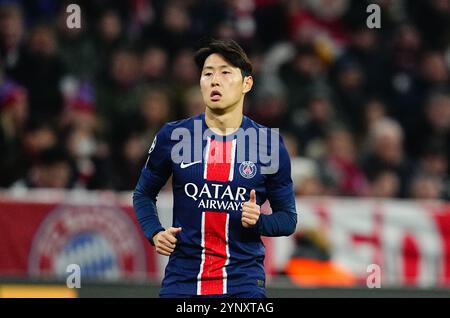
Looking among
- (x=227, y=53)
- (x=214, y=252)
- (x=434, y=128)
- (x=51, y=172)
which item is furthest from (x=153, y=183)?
(x=434, y=128)

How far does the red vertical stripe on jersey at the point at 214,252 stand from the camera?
520 centimetres

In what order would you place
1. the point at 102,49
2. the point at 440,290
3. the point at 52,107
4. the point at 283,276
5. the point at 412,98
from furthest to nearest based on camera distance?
the point at 412,98, the point at 102,49, the point at 52,107, the point at 283,276, the point at 440,290

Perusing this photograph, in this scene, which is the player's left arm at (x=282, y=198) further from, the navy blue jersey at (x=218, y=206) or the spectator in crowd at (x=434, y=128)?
the spectator in crowd at (x=434, y=128)

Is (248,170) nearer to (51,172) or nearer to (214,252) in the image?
(214,252)

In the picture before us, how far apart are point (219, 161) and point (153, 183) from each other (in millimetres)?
355

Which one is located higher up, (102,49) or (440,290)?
(102,49)

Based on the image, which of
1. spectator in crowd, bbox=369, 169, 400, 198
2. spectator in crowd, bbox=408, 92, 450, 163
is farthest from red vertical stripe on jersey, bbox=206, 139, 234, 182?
spectator in crowd, bbox=408, 92, 450, 163

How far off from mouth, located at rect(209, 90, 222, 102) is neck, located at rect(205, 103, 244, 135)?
83 millimetres
